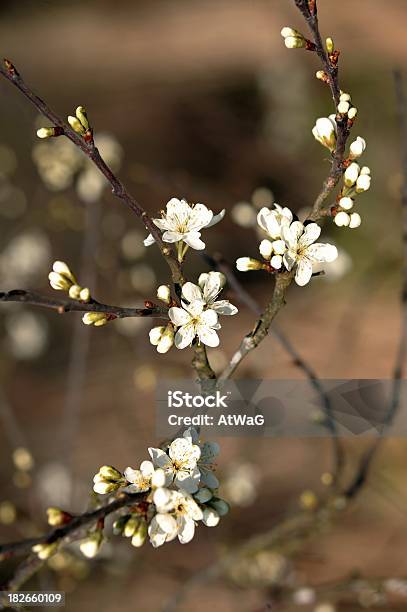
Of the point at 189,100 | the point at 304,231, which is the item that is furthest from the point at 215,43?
the point at 304,231

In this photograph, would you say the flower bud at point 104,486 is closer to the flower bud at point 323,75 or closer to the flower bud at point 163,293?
the flower bud at point 163,293

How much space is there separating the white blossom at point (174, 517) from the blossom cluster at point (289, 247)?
53cm

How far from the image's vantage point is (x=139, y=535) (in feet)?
4.01

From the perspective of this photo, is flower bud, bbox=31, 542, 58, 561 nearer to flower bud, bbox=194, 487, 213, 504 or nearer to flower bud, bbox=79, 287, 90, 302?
flower bud, bbox=194, 487, 213, 504

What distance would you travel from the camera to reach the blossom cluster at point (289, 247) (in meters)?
1.33

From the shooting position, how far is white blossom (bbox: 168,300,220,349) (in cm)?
131

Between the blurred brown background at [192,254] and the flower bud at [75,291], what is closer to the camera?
the flower bud at [75,291]

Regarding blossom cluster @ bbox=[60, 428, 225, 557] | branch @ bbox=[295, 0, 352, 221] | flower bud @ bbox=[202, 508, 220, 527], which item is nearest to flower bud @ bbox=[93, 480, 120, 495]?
blossom cluster @ bbox=[60, 428, 225, 557]

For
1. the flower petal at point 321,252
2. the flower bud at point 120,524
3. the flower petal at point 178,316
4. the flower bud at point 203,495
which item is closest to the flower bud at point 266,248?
the flower petal at point 321,252

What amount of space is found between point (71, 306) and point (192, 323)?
28 cm

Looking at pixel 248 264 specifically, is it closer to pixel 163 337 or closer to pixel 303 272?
pixel 303 272

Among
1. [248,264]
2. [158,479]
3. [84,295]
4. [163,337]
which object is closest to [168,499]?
[158,479]

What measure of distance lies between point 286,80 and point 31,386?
3793 mm

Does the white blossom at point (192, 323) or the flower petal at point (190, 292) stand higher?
the flower petal at point (190, 292)
